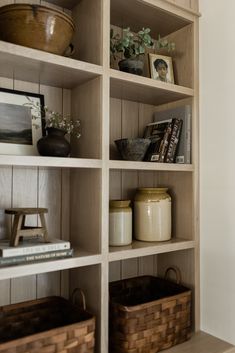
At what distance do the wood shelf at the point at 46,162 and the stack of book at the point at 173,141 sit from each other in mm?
393

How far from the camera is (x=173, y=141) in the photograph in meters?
1.60

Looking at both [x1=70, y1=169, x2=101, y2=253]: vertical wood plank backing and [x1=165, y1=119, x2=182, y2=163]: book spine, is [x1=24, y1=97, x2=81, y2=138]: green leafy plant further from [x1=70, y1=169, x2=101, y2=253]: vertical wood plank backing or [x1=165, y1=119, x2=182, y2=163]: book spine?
[x1=165, y1=119, x2=182, y2=163]: book spine

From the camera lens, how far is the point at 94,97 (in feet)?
4.43

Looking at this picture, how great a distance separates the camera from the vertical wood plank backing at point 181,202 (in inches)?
63.9

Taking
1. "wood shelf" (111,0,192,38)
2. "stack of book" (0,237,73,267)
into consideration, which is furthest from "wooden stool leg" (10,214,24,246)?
"wood shelf" (111,0,192,38)

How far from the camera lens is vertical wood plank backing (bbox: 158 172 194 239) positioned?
1.62 metres

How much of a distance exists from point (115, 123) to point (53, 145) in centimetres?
53

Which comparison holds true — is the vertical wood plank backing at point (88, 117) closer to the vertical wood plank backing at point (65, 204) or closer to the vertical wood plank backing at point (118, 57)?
the vertical wood plank backing at point (65, 204)

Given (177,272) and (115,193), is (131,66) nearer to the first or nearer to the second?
(115,193)

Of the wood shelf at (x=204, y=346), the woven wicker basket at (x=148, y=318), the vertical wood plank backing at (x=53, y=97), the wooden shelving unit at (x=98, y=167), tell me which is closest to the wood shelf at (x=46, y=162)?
the wooden shelving unit at (x=98, y=167)

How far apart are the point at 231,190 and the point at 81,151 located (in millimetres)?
702

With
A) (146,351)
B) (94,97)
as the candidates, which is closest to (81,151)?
(94,97)

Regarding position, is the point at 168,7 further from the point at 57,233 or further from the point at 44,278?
the point at 44,278

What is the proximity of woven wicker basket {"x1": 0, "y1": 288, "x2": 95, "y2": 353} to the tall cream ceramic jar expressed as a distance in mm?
475
